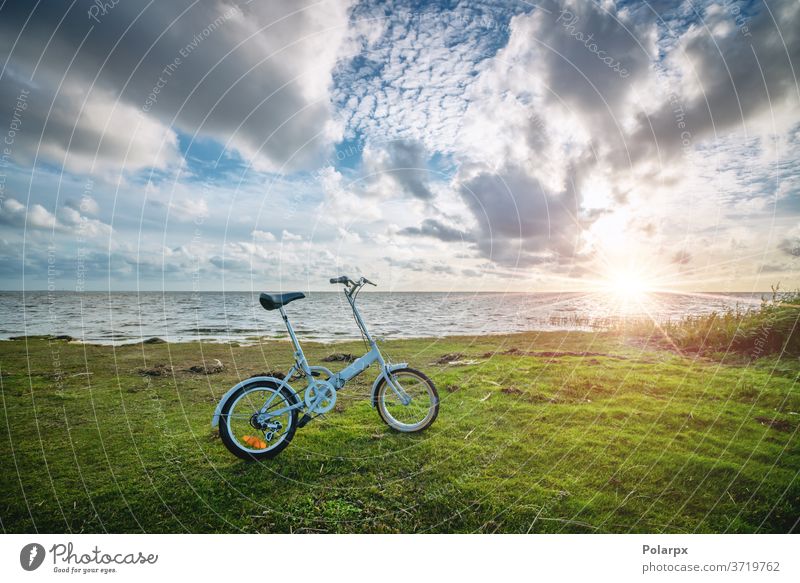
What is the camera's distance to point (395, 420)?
595cm

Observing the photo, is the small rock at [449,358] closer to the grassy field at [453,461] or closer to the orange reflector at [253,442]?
the grassy field at [453,461]

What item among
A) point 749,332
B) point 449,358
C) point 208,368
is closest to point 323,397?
point 208,368

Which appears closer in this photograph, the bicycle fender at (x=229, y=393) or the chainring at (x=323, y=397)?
the bicycle fender at (x=229, y=393)

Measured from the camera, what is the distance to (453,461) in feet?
15.7

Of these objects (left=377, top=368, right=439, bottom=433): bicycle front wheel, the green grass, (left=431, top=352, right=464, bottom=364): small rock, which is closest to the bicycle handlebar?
(left=377, top=368, right=439, bottom=433): bicycle front wheel

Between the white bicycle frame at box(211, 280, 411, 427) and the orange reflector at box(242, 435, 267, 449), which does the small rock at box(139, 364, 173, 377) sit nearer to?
the white bicycle frame at box(211, 280, 411, 427)

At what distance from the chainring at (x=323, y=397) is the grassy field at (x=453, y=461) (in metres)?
0.46

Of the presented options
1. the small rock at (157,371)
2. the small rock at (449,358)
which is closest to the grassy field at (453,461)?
the small rock at (157,371)

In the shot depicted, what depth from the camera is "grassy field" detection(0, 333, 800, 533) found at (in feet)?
12.5

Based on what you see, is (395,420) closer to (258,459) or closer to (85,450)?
(258,459)

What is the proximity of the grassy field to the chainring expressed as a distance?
18.3 inches

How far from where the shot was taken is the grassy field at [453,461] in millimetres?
3795
